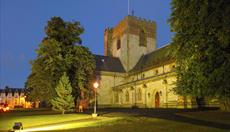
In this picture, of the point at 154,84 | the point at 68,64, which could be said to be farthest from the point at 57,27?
the point at 154,84

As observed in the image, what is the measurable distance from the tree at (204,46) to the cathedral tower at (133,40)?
45.4 metres

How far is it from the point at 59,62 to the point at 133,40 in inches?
1311

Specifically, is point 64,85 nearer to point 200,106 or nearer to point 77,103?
point 77,103

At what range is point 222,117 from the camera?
23.6m

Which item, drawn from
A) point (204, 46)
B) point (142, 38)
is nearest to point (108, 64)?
point (142, 38)

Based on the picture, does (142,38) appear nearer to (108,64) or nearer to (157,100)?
(108,64)

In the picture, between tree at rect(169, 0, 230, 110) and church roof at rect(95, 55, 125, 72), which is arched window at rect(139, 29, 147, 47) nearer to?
church roof at rect(95, 55, 125, 72)

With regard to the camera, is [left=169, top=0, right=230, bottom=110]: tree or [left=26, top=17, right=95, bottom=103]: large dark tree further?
[left=26, top=17, right=95, bottom=103]: large dark tree

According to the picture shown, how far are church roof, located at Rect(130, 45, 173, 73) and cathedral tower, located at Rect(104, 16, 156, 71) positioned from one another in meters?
2.19

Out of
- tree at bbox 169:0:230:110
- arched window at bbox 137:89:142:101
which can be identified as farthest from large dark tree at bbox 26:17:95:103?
tree at bbox 169:0:230:110

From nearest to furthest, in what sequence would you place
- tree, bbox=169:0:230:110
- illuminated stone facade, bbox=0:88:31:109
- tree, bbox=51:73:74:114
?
tree, bbox=169:0:230:110 → tree, bbox=51:73:74:114 → illuminated stone facade, bbox=0:88:31:109

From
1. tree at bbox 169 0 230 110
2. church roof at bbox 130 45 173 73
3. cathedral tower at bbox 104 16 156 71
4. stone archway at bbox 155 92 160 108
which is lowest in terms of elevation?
stone archway at bbox 155 92 160 108

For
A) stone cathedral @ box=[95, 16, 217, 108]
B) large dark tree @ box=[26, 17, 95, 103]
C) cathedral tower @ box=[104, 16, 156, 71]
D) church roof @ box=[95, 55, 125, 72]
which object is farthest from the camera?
cathedral tower @ box=[104, 16, 156, 71]

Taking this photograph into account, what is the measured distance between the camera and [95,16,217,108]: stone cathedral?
5381 cm
